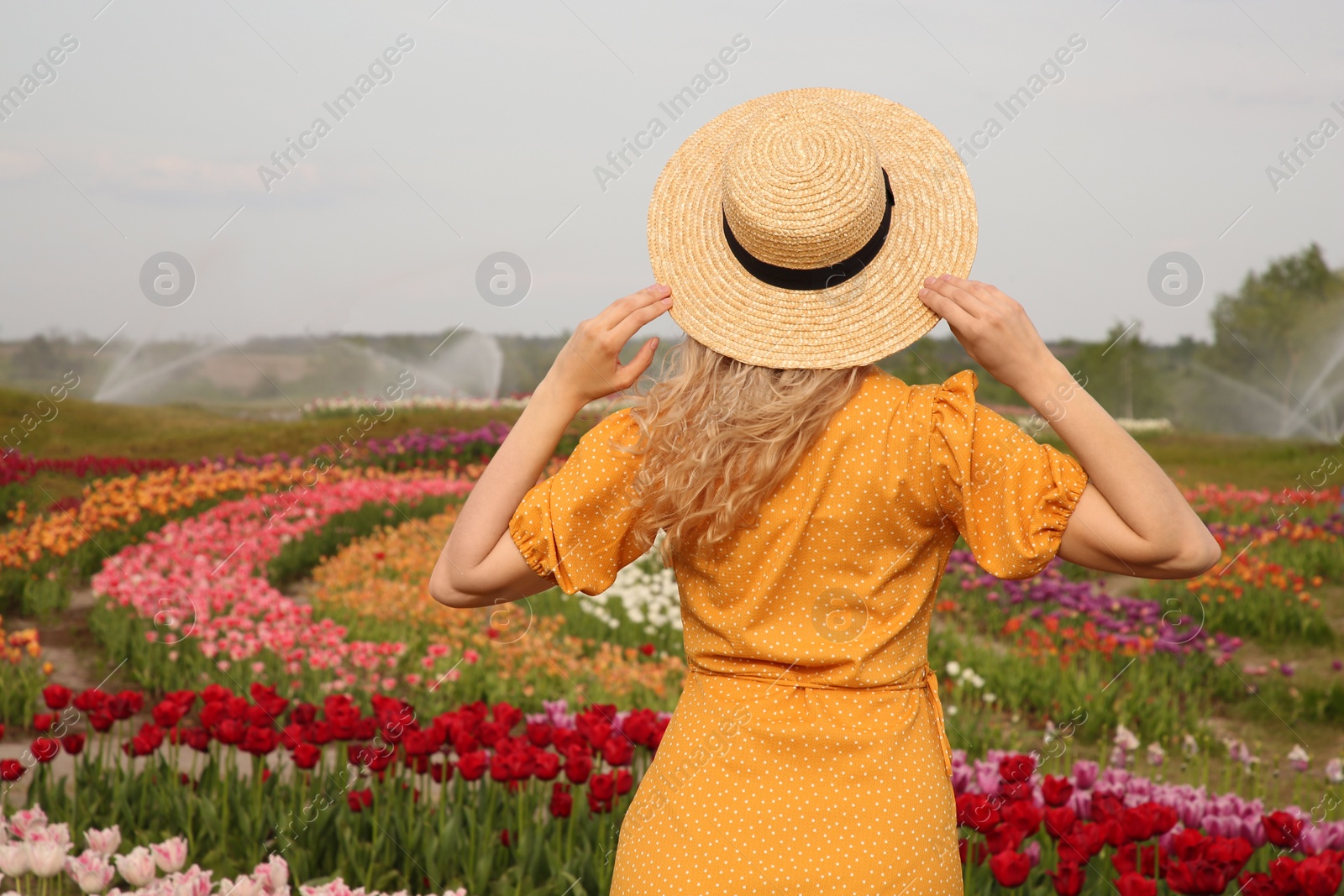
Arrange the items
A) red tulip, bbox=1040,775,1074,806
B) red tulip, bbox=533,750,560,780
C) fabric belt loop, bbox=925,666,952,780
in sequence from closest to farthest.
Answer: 1. fabric belt loop, bbox=925,666,952,780
2. red tulip, bbox=1040,775,1074,806
3. red tulip, bbox=533,750,560,780

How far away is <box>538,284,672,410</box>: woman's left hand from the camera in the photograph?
5.39 feet

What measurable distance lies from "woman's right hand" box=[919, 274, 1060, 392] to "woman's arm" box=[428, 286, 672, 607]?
45cm

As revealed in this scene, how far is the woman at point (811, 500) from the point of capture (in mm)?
1577

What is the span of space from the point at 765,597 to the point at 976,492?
1.16 ft

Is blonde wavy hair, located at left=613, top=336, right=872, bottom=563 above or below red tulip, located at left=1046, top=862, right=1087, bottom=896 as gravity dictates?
above

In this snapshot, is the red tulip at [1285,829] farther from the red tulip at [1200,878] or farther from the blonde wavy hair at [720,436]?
the blonde wavy hair at [720,436]

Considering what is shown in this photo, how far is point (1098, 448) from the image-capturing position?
1533mm

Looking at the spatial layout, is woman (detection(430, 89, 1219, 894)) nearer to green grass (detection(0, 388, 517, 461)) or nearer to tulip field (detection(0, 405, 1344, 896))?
tulip field (detection(0, 405, 1344, 896))

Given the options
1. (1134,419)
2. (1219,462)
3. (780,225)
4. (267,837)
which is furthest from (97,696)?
(1134,419)

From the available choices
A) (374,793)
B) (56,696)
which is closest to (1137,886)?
(374,793)

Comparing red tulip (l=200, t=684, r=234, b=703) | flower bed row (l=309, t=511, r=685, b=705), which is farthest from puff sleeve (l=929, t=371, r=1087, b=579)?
flower bed row (l=309, t=511, r=685, b=705)

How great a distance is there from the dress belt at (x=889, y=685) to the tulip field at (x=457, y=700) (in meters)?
0.86

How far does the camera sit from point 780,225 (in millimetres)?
1624

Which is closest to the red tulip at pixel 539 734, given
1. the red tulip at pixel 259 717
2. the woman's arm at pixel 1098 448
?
the red tulip at pixel 259 717
